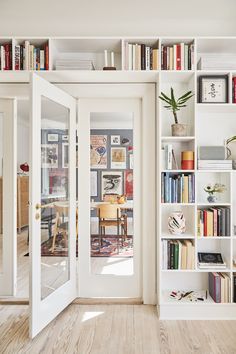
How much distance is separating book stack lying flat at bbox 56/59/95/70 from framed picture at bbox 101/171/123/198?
104 centimetres

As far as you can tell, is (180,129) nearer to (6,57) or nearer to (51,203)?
(51,203)

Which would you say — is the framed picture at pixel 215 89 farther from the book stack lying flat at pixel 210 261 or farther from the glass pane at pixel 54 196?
the book stack lying flat at pixel 210 261

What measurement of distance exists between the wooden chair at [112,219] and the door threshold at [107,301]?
0.60 metres

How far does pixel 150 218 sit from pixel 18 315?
5.05 ft

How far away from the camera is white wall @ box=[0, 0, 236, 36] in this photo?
287 cm

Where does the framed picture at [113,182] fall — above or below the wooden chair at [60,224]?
above

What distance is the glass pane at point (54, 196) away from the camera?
261cm

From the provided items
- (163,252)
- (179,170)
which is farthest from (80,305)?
(179,170)

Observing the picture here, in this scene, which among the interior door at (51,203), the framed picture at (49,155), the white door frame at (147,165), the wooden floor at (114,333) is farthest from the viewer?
the white door frame at (147,165)

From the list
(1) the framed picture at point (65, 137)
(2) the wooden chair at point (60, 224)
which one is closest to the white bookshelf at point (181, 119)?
(1) the framed picture at point (65, 137)

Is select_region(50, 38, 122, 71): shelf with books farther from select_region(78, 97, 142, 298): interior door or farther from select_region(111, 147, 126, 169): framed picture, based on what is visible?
select_region(111, 147, 126, 169): framed picture

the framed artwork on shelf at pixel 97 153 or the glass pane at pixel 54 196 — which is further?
the framed artwork on shelf at pixel 97 153

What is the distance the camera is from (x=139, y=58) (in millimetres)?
2742

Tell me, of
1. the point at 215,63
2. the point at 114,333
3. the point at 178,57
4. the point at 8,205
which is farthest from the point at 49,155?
the point at 215,63
